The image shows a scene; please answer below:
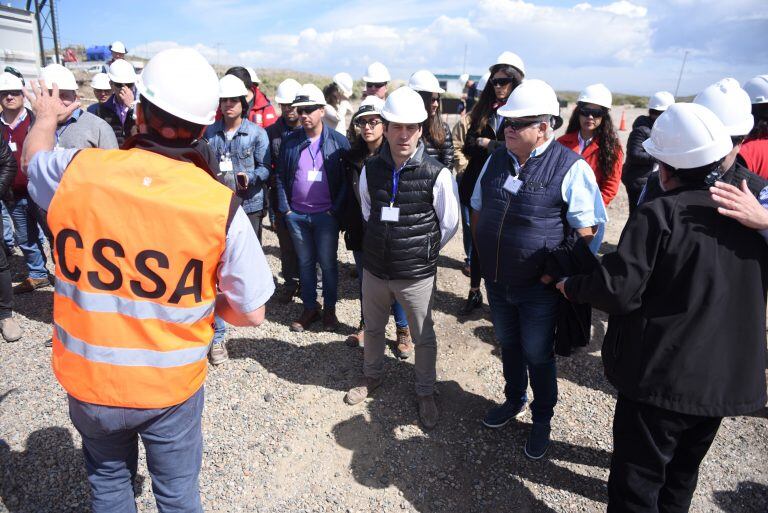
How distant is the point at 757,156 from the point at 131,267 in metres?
4.07

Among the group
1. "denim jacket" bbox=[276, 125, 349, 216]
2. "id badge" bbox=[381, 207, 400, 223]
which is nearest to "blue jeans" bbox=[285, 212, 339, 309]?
"denim jacket" bbox=[276, 125, 349, 216]

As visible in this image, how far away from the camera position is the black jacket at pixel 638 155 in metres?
5.04

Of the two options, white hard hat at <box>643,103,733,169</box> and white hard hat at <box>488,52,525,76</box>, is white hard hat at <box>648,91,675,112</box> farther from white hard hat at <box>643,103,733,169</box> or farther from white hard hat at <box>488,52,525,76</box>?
white hard hat at <box>643,103,733,169</box>

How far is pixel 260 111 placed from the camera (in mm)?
6684

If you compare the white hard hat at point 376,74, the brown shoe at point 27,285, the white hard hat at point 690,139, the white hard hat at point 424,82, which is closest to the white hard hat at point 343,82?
the white hard hat at point 376,74

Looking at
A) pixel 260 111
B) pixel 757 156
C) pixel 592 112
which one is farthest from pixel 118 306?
pixel 260 111

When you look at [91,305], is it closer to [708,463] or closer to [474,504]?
[474,504]

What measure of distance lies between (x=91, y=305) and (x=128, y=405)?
383 mm

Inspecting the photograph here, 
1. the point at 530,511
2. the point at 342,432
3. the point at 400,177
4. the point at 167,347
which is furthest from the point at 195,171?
the point at 530,511

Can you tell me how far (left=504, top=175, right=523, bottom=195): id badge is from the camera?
2.70 metres

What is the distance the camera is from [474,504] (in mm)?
2816

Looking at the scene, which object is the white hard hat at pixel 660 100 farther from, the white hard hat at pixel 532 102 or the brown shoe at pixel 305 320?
the brown shoe at pixel 305 320

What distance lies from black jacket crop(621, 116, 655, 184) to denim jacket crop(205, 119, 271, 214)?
3.85 m

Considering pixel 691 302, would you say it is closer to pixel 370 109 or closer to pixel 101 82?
pixel 370 109
